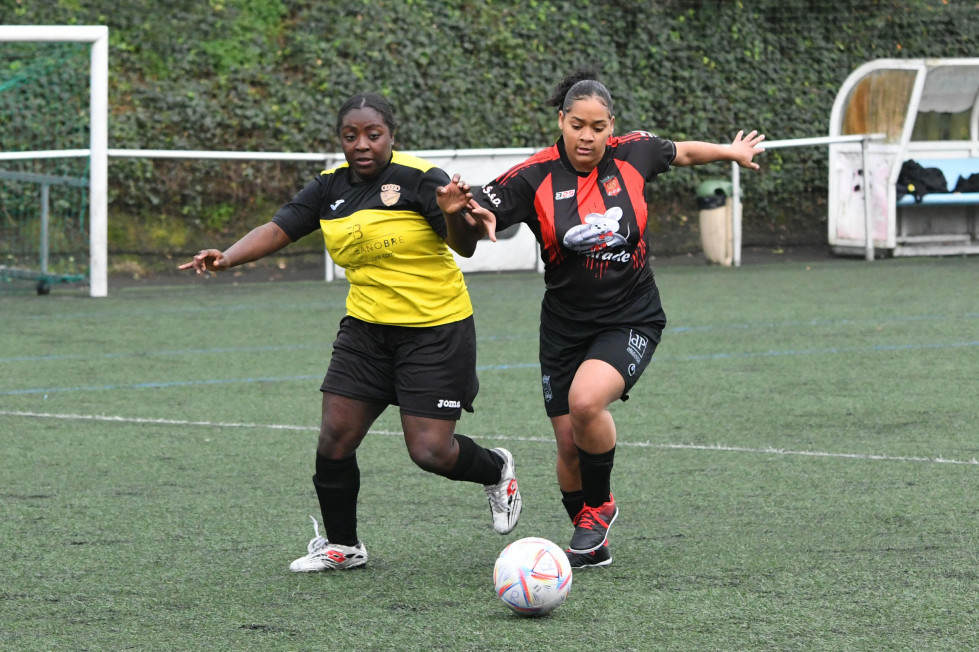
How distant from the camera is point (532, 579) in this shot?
4.16 m

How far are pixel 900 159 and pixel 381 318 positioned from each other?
538 inches

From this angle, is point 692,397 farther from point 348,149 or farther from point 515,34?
point 515,34

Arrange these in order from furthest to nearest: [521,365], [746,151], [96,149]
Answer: [96,149] < [521,365] < [746,151]

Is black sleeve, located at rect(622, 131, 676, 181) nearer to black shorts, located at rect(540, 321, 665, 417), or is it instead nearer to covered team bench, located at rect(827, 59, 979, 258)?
black shorts, located at rect(540, 321, 665, 417)

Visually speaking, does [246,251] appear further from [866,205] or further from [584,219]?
[866,205]

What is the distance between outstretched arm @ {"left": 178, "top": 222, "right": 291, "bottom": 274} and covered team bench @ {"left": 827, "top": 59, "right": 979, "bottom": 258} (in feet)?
44.2

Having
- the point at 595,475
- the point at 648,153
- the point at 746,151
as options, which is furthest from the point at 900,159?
the point at 595,475

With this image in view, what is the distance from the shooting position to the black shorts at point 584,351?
4.93m

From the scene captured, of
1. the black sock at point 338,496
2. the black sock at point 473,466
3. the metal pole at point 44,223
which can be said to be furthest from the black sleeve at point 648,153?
the metal pole at point 44,223

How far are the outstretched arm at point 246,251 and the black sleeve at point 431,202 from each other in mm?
510

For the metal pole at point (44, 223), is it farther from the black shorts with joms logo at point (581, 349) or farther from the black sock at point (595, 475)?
the black sock at point (595, 475)

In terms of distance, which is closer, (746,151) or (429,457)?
(429,457)

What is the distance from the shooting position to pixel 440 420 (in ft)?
16.3

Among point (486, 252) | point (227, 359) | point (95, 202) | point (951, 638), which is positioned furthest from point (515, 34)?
point (951, 638)
